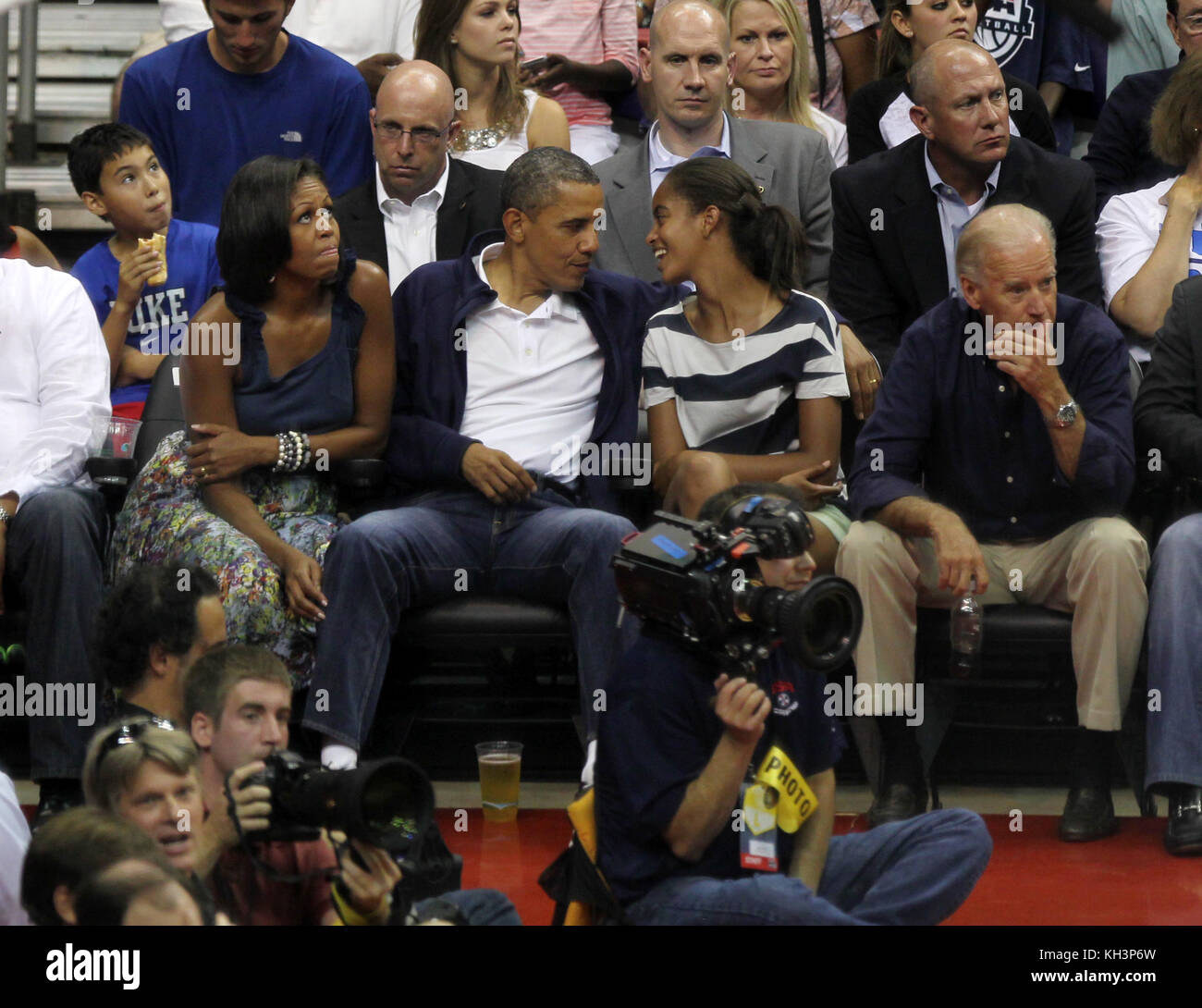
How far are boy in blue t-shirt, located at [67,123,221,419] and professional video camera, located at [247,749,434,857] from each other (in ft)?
8.33

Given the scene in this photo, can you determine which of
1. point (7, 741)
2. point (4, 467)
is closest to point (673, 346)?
point (4, 467)

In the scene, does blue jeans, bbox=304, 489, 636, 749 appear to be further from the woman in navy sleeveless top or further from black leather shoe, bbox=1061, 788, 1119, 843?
black leather shoe, bbox=1061, 788, 1119, 843

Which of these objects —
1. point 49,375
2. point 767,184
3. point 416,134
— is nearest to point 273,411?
point 49,375

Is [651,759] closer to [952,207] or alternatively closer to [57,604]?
[57,604]

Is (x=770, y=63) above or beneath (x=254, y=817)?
above

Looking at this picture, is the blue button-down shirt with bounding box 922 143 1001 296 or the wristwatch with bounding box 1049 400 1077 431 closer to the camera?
the wristwatch with bounding box 1049 400 1077 431

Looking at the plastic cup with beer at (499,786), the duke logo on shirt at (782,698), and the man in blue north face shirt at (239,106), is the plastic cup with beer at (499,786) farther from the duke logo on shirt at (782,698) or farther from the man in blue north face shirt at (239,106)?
the man in blue north face shirt at (239,106)

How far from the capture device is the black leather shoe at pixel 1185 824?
3828mm

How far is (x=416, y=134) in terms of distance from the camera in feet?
16.1

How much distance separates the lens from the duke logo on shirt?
291cm

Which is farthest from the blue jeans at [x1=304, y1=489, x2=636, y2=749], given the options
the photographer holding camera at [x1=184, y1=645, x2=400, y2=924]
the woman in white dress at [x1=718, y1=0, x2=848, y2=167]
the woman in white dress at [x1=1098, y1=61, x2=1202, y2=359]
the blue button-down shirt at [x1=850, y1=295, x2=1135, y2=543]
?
the woman in white dress at [x1=718, y1=0, x2=848, y2=167]

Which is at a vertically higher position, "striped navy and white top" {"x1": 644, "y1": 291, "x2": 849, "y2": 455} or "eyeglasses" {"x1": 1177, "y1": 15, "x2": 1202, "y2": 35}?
"eyeglasses" {"x1": 1177, "y1": 15, "x2": 1202, "y2": 35}

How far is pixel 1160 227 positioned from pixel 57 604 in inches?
120
